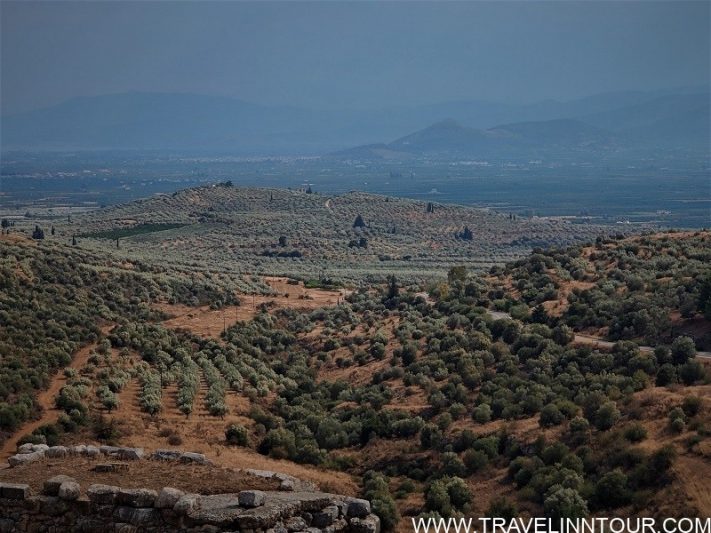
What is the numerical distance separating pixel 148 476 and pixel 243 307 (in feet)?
112

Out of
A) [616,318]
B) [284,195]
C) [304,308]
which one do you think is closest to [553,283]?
[616,318]

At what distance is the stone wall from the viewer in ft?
40.8

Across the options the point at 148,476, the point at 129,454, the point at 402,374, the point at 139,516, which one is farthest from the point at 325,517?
the point at 402,374

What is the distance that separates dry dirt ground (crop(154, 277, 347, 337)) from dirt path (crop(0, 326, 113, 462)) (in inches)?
355

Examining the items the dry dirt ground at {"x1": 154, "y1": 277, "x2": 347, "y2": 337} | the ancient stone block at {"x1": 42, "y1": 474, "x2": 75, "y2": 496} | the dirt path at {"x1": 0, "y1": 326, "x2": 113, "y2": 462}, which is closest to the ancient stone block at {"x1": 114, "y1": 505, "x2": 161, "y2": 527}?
the ancient stone block at {"x1": 42, "y1": 474, "x2": 75, "y2": 496}

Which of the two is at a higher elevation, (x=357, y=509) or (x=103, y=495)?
(x=103, y=495)

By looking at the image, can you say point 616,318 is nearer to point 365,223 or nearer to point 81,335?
point 81,335

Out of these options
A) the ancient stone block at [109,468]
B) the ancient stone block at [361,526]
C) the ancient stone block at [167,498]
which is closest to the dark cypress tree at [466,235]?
the ancient stone block at [109,468]

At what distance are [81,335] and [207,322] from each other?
988 centimetres

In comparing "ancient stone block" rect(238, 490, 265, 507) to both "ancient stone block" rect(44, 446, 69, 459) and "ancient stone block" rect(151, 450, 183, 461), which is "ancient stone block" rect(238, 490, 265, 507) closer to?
"ancient stone block" rect(151, 450, 183, 461)

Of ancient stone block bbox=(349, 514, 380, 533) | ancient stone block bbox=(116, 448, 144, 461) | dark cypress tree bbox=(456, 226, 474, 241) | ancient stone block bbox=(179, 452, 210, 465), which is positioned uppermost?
ancient stone block bbox=(116, 448, 144, 461)

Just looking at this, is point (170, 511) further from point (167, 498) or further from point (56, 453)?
point (56, 453)

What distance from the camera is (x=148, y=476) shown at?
14219 millimetres

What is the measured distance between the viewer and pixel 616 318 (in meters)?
33.3
